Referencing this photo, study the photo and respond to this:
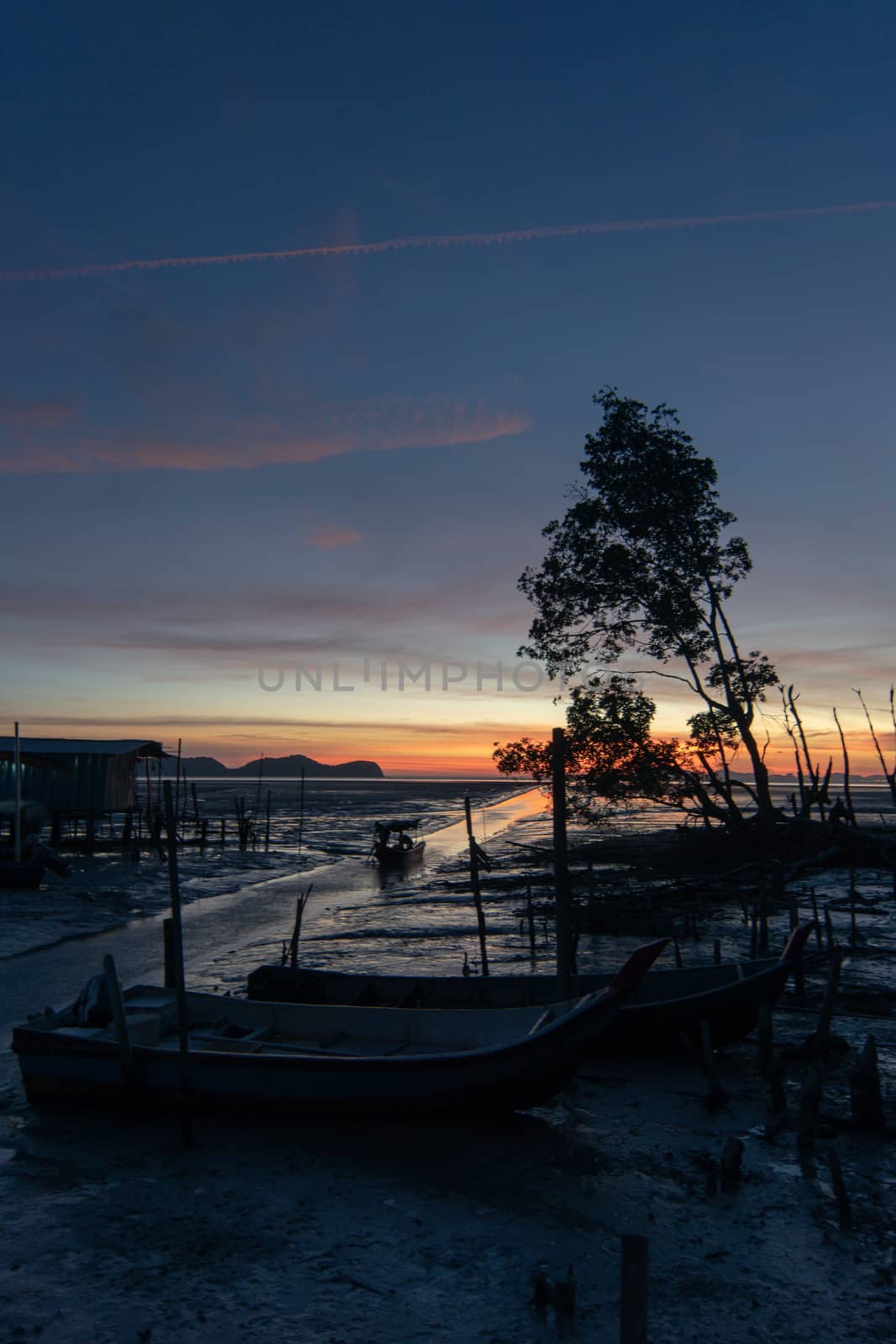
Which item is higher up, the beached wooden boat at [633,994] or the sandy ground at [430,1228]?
the beached wooden boat at [633,994]

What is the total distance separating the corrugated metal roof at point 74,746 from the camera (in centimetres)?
4491

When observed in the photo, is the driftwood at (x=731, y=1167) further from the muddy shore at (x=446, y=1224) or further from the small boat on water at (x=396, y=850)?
the small boat on water at (x=396, y=850)

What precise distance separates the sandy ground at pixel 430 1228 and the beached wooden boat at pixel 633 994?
1402 mm

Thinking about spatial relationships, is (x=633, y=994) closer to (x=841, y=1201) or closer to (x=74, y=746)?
(x=841, y=1201)

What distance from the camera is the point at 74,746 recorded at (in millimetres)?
45938

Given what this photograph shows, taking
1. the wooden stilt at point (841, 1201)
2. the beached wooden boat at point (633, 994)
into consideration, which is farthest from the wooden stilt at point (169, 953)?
the wooden stilt at point (841, 1201)

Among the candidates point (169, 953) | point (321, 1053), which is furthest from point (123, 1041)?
point (169, 953)

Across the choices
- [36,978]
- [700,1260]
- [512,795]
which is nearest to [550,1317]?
[700,1260]

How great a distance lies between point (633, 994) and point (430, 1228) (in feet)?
20.2

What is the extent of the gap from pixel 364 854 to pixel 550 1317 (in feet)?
159

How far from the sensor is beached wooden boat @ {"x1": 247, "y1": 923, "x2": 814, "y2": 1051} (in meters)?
12.8

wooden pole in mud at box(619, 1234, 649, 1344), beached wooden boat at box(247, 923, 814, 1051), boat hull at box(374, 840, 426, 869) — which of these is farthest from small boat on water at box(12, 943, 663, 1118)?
boat hull at box(374, 840, 426, 869)

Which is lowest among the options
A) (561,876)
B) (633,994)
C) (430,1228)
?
(430,1228)

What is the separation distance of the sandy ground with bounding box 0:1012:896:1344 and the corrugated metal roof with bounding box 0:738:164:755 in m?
36.1
